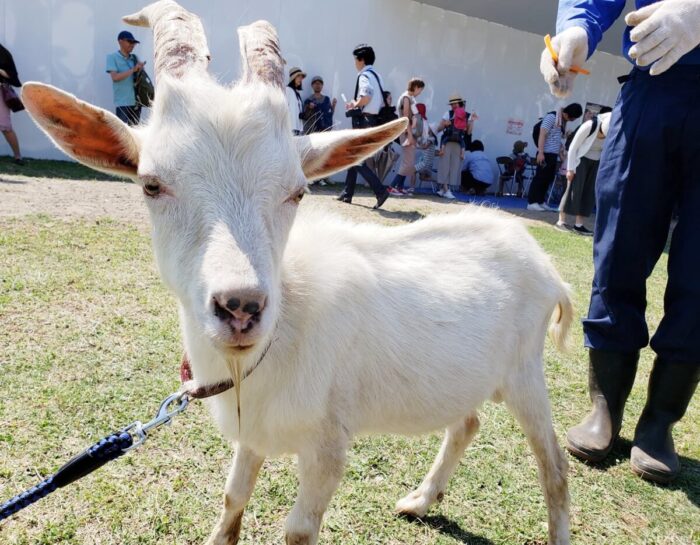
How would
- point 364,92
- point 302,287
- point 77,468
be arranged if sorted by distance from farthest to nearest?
point 364,92 < point 302,287 < point 77,468

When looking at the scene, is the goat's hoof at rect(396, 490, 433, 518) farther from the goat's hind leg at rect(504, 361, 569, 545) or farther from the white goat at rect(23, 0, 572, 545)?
the goat's hind leg at rect(504, 361, 569, 545)

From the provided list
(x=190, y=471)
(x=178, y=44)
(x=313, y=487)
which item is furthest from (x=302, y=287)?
(x=190, y=471)

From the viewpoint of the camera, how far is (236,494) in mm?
2180

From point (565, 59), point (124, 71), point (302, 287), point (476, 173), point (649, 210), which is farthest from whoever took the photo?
point (476, 173)

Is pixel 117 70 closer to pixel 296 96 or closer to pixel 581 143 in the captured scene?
pixel 296 96

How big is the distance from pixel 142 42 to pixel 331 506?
11319mm

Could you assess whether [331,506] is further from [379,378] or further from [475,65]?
[475,65]

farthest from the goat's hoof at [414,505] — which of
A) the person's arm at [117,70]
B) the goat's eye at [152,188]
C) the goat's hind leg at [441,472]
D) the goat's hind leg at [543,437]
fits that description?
the person's arm at [117,70]

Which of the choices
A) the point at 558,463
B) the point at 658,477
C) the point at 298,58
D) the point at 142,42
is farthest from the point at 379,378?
the point at 298,58

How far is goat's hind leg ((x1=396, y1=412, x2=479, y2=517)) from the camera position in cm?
253

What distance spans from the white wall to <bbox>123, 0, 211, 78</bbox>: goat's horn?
18.3ft

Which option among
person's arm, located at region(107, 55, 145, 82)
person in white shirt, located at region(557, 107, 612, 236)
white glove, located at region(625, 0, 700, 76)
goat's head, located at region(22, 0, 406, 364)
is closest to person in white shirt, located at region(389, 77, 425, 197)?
person in white shirt, located at region(557, 107, 612, 236)

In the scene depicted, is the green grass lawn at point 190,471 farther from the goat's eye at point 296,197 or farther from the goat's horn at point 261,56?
the goat's horn at point 261,56

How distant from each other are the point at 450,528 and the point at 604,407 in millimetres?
1243
